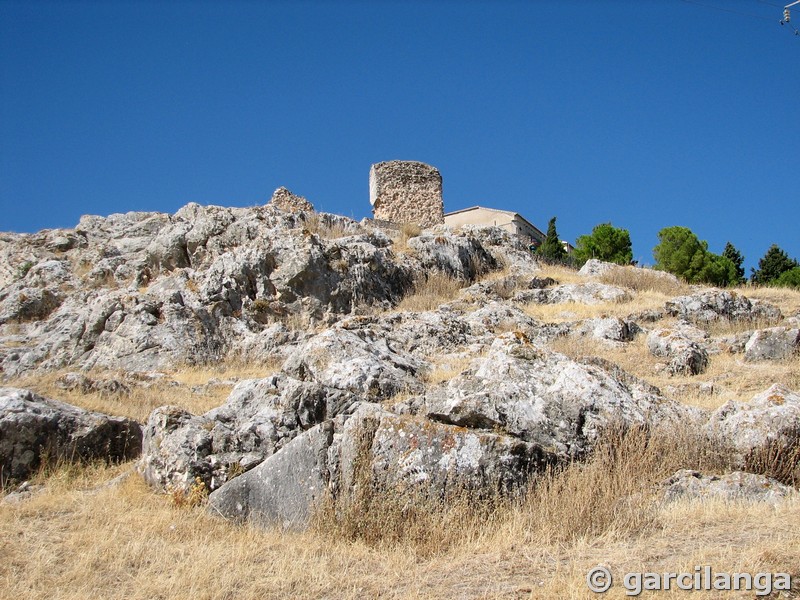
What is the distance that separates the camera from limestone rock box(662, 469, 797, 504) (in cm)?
557

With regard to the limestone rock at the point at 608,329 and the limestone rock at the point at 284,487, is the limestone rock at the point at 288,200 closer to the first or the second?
the limestone rock at the point at 608,329

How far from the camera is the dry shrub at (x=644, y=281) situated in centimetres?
1745

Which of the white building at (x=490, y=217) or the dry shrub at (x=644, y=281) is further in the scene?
the white building at (x=490, y=217)

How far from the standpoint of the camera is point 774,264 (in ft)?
147

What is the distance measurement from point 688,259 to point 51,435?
3454 centimetres

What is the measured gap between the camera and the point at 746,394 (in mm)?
8477

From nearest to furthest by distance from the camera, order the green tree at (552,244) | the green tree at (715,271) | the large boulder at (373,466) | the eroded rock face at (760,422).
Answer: the large boulder at (373,466) → the eroded rock face at (760,422) → the green tree at (715,271) → the green tree at (552,244)

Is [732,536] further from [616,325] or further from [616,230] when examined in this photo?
[616,230]

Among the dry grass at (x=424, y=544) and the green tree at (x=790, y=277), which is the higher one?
the green tree at (x=790, y=277)

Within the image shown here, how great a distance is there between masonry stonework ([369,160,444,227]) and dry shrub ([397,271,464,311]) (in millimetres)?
8721

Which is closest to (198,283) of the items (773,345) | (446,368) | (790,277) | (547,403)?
(446,368)

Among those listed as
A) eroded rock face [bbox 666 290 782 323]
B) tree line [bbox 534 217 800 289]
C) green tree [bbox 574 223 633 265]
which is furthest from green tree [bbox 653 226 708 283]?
eroded rock face [bbox 666 290 782 323]

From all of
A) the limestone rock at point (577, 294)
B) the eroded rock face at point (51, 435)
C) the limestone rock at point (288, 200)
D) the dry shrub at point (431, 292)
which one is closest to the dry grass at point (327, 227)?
the dry shrub at point (431, 292)

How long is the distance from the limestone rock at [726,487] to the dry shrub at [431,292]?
30.2 ft
